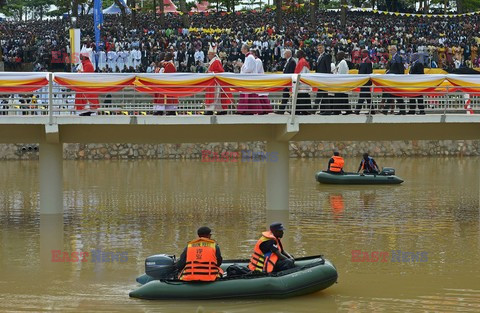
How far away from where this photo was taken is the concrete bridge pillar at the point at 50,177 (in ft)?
79.9

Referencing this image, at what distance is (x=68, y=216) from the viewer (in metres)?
26.0

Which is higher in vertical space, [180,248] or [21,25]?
[21,25]

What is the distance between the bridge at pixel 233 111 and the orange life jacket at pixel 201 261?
7.45 m

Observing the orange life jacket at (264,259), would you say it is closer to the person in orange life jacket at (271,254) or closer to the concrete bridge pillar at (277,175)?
the person in orange life jacket at (271,254)

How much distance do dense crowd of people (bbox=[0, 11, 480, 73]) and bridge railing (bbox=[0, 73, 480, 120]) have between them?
1406cm

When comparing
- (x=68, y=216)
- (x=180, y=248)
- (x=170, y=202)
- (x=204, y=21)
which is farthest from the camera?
(x=204, y=21)

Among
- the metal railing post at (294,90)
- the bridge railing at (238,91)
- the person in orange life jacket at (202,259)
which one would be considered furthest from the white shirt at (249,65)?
the person in orange life jacket at (202,259)

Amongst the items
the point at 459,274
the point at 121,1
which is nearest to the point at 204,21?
the point at 121,1

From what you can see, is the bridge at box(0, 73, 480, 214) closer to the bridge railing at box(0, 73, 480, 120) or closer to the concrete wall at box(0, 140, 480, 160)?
the bridge railing at box(0, 73, 480, 120)

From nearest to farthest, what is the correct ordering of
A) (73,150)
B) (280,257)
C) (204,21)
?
(280,257)
(73,150)
(204,21)

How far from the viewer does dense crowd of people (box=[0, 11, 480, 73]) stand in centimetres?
4422

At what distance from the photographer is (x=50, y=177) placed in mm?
24422

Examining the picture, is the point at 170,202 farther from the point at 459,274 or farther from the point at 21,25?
the point at 21,25

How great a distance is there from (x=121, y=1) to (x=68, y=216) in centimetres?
3729
